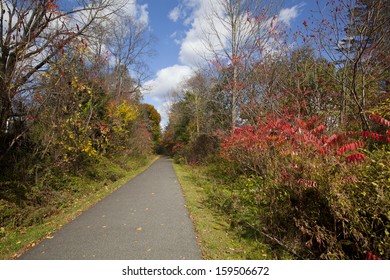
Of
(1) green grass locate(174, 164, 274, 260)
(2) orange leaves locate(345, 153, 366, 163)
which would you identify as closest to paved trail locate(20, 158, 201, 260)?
(1) green grass locate(174, 164, 274, 260)

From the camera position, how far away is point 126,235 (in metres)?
4.10

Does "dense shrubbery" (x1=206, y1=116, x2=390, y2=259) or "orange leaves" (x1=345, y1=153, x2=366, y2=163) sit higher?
"orange leaves" (x1=345, y1=153, x2=366, y2=163)

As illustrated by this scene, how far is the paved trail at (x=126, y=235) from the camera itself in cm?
342

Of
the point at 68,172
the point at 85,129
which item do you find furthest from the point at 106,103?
the point at 68,172

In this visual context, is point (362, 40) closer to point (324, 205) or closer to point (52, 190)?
point (324, 205)

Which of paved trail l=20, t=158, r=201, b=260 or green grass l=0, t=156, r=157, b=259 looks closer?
paved trail l=20, t=158, r=201, b=260

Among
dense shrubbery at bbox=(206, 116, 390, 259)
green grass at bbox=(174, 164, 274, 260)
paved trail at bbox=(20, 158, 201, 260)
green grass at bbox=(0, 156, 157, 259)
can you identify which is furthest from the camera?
green grass at bbox=(0, 156, 157, 259)

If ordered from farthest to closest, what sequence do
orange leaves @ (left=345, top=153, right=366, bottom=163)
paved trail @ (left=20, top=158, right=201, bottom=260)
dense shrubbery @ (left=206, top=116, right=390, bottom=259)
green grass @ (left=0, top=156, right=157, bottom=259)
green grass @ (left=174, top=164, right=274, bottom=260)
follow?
green grass @ (left=0, top=156, right=157, bottom=259) < paved trail @ (left=20, top=158, right=201, bottom=260) < green grass @ (left=174, top=164, right=274, bottom=260) < orange leaves @ (left=345, top=153, right=366, bottom=163) < dense shrubbery @ (left=206, top=116, right=390, bottom=259)

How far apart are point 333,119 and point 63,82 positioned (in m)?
9.05

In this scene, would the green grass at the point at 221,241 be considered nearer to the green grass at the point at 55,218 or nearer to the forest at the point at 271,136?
the forest at the point at 271,136

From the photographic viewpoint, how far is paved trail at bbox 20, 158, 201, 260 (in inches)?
135

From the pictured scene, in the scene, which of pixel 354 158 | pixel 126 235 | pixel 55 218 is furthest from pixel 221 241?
pixel 55 218

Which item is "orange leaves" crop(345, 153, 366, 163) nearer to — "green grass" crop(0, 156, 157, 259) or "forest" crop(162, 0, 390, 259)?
"forest" crop(162, 0, 390, 259)

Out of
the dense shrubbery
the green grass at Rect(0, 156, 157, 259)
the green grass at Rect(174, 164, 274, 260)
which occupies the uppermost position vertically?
the dense shrubbery
